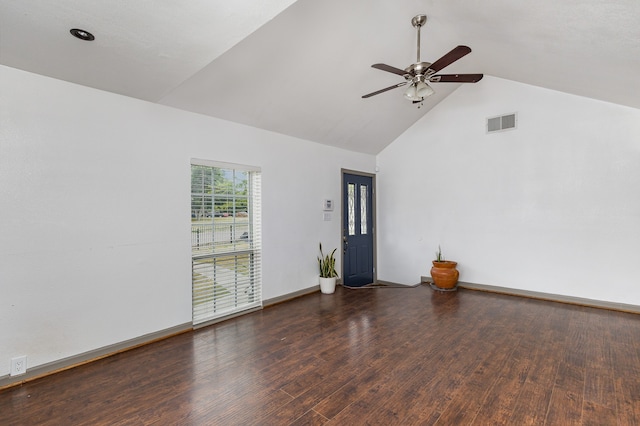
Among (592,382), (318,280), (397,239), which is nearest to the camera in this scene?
(592,382)

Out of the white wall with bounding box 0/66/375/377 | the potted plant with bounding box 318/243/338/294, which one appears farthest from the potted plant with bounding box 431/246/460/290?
the white wall with bounding box 0/66/375/377

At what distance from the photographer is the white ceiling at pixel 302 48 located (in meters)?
1.99

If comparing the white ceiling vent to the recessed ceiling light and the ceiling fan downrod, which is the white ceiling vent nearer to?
the ceiling fan downrod

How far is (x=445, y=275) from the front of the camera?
533cm

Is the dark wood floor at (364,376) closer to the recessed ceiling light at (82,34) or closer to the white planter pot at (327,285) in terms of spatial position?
the white planter pot at (327,285)

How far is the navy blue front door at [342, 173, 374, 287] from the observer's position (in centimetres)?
608

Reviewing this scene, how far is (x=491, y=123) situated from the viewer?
5293 millimetres

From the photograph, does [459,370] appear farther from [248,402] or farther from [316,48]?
[316,48]

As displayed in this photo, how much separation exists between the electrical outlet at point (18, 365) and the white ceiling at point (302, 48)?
2486mm

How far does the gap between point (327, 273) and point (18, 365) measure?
3.94m

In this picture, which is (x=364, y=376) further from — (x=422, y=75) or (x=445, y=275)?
(x=445, y=275)

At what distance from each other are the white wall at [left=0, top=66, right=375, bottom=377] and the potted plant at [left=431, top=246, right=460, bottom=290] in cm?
400

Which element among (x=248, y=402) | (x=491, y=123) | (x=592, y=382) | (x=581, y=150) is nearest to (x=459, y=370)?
(x=592, y=382)

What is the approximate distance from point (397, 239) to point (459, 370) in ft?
12.7
